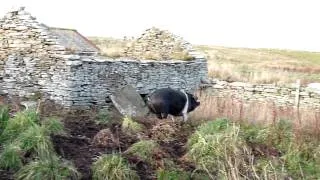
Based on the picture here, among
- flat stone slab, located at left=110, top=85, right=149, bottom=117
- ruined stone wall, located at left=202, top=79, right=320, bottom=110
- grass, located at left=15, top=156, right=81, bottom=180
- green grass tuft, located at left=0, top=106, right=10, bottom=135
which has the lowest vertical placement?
ruined stone wall, located at left=202, top=79, right=320, bottom=110

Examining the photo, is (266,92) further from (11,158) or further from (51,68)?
(11,158)

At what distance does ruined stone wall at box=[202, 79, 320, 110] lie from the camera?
60.8 feet

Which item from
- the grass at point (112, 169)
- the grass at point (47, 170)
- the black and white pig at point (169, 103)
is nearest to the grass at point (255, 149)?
the grass at point (112, 169)

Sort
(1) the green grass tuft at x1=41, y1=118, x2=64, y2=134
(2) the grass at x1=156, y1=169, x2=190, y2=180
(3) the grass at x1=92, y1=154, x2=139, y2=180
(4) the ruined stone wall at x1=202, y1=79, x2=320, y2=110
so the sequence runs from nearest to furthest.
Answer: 1. (3) the grass at x1=92, y1=154, x2=139, y2=180
2. (2) the grass at x1=156, y1=169, x2=190, y2=180
3. (1) the green grass tuft at x1=41, y1=118, x2=64, y2=134
4. (4) the ruined stone wall at x1=202, y1=79, x2=320, y2=110

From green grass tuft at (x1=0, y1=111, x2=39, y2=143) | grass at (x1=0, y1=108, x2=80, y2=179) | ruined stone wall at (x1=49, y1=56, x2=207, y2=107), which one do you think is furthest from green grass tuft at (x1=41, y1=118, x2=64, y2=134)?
ruined stone wall at (x1=49, y1=56, x2=207, y2=107)

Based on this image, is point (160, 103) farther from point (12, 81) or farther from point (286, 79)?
point (286, 79)

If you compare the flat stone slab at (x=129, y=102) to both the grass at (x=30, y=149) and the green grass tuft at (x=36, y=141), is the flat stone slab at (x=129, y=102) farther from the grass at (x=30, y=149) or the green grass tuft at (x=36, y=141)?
the green grass tuft at (x=36, y=141)

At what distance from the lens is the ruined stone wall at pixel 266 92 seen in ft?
60.8

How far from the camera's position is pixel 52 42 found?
1336 cm

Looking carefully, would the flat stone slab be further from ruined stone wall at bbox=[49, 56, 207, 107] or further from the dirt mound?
the dirt mound

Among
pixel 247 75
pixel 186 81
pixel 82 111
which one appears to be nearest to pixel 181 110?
pixel 82 111

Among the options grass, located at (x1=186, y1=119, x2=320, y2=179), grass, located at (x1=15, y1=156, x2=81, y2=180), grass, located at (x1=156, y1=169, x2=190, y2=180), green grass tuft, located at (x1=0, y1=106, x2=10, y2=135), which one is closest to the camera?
grass, located at (x1=15, y1=156, x2=81, y2=180)

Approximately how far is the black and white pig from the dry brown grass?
0.45m

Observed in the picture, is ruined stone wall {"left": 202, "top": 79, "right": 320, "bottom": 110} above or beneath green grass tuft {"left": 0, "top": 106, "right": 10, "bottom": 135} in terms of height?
beneath
